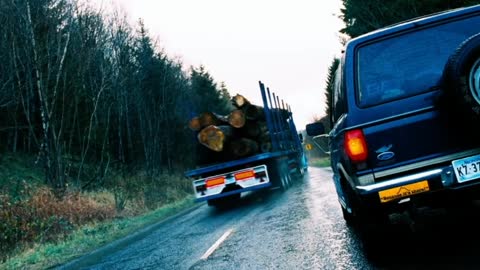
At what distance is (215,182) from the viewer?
1151cm

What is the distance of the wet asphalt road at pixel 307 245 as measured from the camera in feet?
12.7

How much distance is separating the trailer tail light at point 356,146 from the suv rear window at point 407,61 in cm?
27

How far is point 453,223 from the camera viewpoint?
15.6 feet

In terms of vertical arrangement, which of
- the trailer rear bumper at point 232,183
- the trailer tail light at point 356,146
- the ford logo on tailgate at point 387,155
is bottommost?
the trailer rear bumper at point 232,183

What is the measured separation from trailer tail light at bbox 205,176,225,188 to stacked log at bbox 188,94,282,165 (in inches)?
47.5

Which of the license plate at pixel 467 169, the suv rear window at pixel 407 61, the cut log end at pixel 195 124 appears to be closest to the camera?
the license plate at pixel 467 169

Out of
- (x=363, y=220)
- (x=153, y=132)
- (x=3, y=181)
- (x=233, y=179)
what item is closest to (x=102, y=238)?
(x=233, y=179)

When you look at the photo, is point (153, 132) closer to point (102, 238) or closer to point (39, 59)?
point (39, 59)

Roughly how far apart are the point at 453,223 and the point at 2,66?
14.5 m

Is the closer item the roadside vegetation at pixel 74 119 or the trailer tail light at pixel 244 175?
the roadside vegetation at pixel 74 119

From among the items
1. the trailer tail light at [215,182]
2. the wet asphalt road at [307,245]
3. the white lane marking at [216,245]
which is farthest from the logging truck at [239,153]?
the white lane marking at [216,245]

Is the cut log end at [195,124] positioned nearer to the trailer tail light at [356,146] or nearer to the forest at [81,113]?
the forest at [81,113]

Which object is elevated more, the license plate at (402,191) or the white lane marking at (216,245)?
the license plate at (402,191)

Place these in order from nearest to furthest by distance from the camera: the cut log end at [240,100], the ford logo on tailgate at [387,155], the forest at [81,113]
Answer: the ford logo on tailgate at [387,155] < the forest at [81,113] < the cut log end at [240,100]
